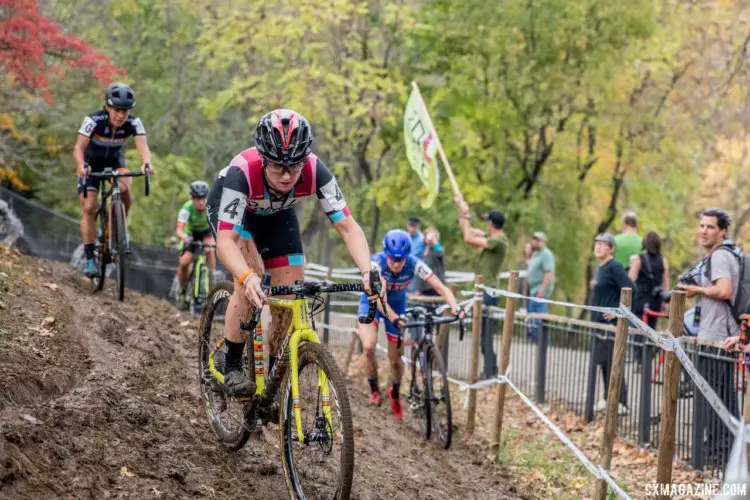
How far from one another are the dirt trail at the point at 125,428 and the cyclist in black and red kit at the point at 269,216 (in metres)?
0.66

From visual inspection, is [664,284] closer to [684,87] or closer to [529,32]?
[529,32]

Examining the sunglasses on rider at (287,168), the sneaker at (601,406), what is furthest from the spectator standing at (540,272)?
the sunglasses on rider at (287,168)

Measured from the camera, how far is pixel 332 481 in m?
5.66

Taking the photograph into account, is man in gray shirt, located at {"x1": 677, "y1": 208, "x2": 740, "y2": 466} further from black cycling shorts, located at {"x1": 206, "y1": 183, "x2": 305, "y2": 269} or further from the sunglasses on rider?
the sunglasses on rider

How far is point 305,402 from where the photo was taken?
556 cm

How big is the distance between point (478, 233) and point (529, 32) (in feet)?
40.8

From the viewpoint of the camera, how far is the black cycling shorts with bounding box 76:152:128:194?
10.7 metres

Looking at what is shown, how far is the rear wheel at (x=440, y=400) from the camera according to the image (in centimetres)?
963

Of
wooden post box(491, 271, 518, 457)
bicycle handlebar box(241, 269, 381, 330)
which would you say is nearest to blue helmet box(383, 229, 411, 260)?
wooden post box(491, 271, 518, 457)

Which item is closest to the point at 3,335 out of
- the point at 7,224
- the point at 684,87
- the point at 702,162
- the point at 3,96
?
the point at 7,224

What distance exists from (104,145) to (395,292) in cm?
374

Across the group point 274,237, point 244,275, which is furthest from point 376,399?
point 244,275

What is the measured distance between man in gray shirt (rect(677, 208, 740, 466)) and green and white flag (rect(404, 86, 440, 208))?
14.4 feet

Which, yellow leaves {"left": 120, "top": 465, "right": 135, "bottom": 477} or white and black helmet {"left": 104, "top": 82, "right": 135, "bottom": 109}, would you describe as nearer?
yellow leaves {"left": 120, "top": 465, "right": 135, "bottom": 477}
